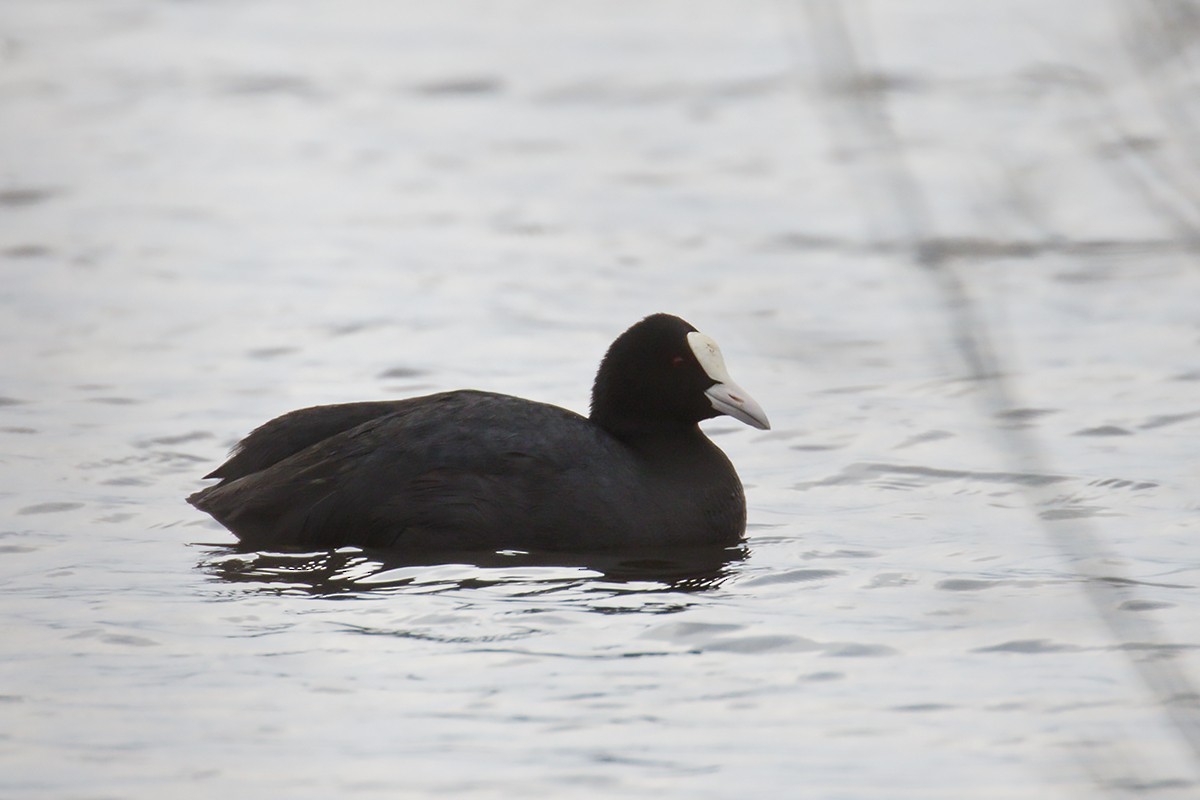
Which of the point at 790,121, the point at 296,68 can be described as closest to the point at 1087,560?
the point at 790,121

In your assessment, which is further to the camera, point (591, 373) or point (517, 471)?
point (591, 373)

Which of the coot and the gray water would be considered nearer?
the gray water

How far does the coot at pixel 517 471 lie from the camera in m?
6.19

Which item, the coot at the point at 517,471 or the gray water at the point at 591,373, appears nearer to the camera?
the gray water at the point at 591,373

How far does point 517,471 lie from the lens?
6215mm

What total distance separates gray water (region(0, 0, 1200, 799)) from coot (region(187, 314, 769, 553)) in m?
0.18

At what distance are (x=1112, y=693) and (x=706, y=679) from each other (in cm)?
112

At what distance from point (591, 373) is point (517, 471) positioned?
277cm

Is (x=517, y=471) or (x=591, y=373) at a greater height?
(x=517, y=471)

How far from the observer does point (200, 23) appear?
1775cm

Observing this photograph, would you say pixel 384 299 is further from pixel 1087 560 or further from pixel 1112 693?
pixel 1112 693

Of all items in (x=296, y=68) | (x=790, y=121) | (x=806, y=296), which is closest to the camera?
(x=806, y=296)

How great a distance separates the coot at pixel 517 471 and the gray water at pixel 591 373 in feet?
0.60

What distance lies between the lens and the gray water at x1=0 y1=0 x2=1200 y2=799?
4410 mm
